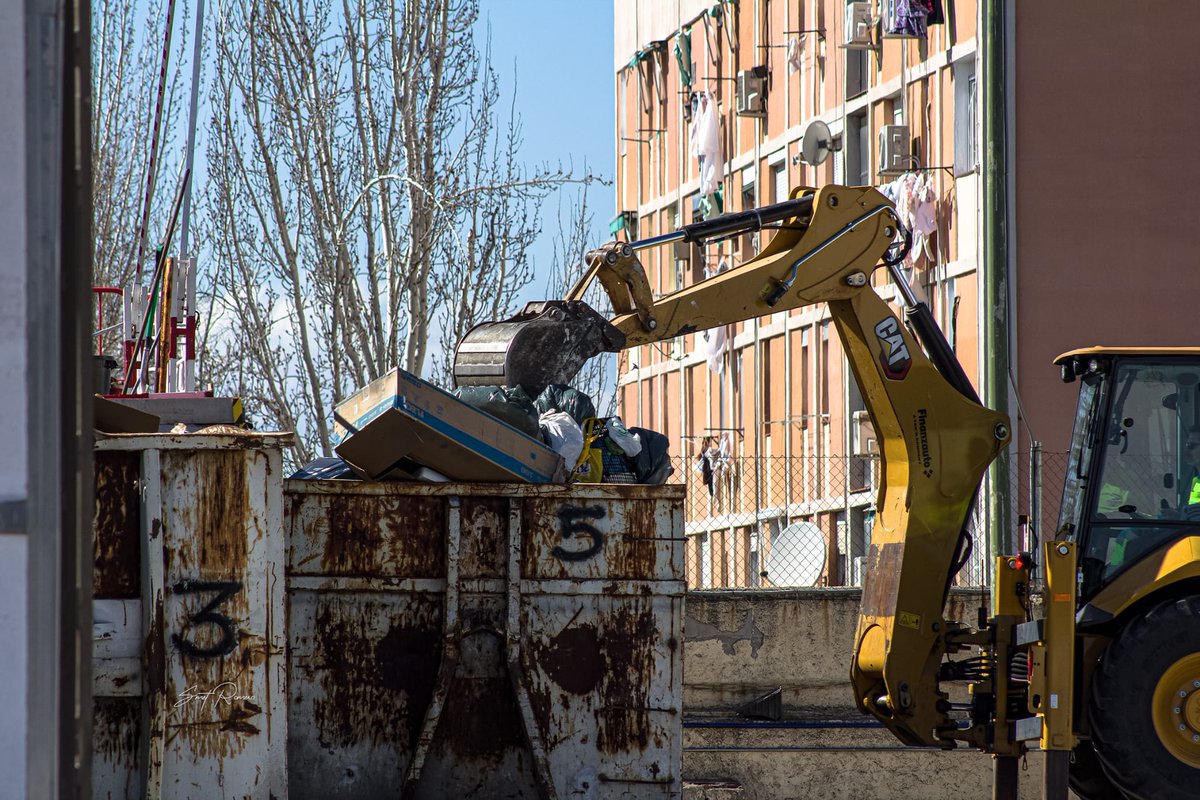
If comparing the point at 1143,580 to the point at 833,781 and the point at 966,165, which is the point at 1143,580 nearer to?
the point at 833,781

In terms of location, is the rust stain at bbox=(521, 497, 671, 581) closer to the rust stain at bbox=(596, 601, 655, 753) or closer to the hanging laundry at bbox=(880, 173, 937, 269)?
the rust stain at bbox=(596, 601, 655, 753)

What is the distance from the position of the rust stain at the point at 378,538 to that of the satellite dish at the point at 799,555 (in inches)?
544

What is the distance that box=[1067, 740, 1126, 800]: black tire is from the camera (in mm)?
9078

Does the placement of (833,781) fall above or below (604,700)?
below

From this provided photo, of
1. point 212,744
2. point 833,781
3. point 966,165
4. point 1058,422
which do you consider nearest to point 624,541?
point 212,744

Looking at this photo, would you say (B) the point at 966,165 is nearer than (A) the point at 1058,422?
No

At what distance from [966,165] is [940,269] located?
1.53 metres

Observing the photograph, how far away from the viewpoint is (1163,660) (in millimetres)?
8516

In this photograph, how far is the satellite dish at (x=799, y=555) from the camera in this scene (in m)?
21.3

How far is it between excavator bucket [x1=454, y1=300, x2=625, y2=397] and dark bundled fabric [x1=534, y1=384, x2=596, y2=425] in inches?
5.2

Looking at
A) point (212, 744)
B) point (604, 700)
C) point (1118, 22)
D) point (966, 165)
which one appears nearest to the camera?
point (212, 744)

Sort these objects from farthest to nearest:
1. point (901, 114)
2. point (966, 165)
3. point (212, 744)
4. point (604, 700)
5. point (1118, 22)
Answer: point (901, 114) < point (966, 165) < point (1118, 22) < point (604, 700) < point (212, 744)

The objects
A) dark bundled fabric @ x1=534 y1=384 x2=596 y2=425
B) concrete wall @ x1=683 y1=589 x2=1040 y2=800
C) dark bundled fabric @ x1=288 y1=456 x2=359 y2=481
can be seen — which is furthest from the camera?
concrete wall @ x1=683 y1=589 x2=1040 y2=800

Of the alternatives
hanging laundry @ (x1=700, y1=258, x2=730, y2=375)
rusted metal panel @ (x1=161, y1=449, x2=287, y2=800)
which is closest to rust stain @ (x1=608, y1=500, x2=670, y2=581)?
rusted metal panel @ (x1=161, y1=449, x2=287, y2=800)
